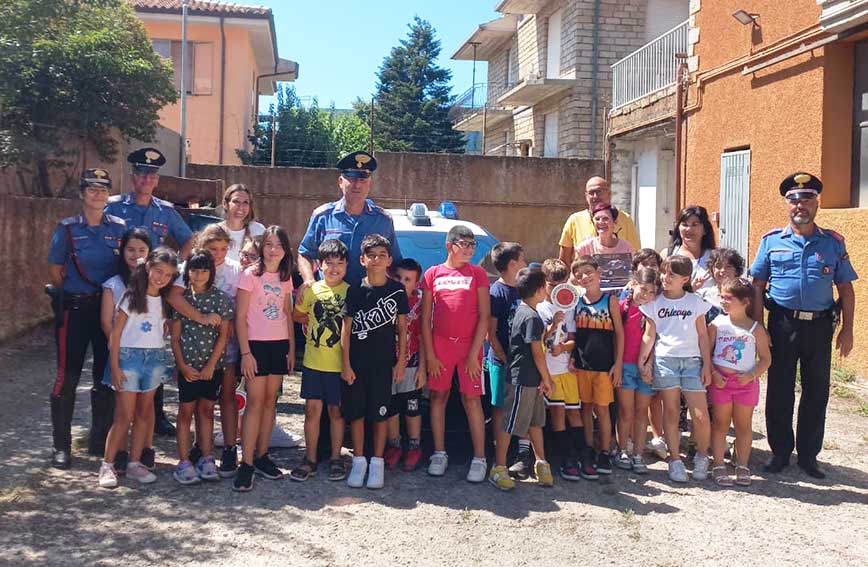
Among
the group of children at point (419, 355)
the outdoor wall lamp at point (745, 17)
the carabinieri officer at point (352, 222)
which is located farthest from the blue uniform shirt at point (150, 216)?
the outdoor wall lamp at point (745, 17)

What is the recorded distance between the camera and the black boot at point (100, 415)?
5355 mm

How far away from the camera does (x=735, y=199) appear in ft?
36.3

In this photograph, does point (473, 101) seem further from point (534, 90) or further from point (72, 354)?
point (72, 354)

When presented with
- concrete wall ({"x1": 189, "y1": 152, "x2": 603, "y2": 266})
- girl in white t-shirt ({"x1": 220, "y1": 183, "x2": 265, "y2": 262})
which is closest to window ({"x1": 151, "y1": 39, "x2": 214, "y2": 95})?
concrete wall ({"x1": 189, "y1": 152, "x2": 603, "y2": 266})

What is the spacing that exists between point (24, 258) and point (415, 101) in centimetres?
2742

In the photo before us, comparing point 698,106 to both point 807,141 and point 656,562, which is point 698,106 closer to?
point 807,141

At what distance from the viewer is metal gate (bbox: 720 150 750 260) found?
10805 mm

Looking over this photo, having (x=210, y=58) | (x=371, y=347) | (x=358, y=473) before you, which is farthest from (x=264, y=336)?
(x=210, y=58)

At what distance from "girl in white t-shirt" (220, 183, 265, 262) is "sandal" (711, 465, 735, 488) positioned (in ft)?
11.2

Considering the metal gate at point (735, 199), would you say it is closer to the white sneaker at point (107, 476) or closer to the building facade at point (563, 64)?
the building facade at point (563, 64)

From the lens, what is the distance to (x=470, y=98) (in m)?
29.0

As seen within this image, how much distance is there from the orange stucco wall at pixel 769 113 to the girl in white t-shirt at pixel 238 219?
6.59 m

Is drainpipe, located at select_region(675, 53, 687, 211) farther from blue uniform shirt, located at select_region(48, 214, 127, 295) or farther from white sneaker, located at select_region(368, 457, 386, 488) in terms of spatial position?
blue uniform shirt, located at select_region(48, 214, 127, 295)

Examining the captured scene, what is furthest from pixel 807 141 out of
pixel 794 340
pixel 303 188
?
pixel 303 188
